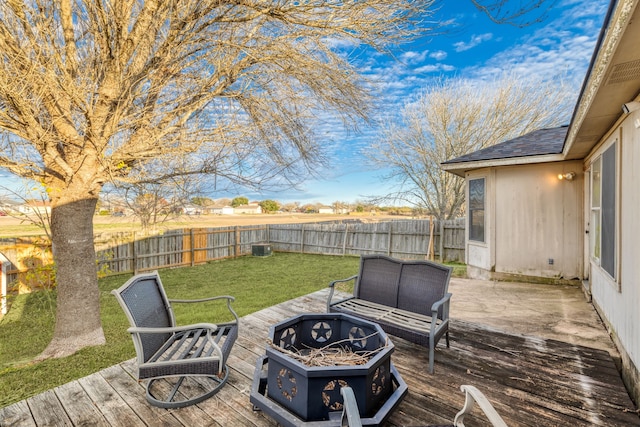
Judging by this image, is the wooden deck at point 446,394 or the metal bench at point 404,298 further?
the metal bench at point 404,298

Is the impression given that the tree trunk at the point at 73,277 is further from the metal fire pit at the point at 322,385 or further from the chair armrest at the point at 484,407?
the chair armrest at the point at 484,407

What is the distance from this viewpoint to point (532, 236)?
6.29 metres

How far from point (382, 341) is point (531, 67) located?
1398cm

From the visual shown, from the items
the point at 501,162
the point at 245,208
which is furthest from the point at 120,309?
the point at 245,208

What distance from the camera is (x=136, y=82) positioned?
3.75m

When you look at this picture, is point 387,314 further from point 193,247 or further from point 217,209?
point 193,247

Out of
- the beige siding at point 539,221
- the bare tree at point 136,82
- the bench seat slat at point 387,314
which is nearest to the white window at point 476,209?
the beige siding at point 539,221

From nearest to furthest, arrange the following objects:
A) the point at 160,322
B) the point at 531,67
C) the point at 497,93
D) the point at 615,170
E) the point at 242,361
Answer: the point at 160,322 → the point at 242,361 → the point at 615,170 → the point at 531,67 → the point at 497,93

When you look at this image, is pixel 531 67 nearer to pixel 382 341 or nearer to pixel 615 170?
pixel 615 170

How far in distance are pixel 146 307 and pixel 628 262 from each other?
437 centimetres

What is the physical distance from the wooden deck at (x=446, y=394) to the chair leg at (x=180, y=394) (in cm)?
4

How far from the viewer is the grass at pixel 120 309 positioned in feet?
11.5

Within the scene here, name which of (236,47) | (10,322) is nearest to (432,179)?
(236,47)

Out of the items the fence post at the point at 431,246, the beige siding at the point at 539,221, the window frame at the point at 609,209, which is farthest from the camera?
the fence post at the point at 431,246
